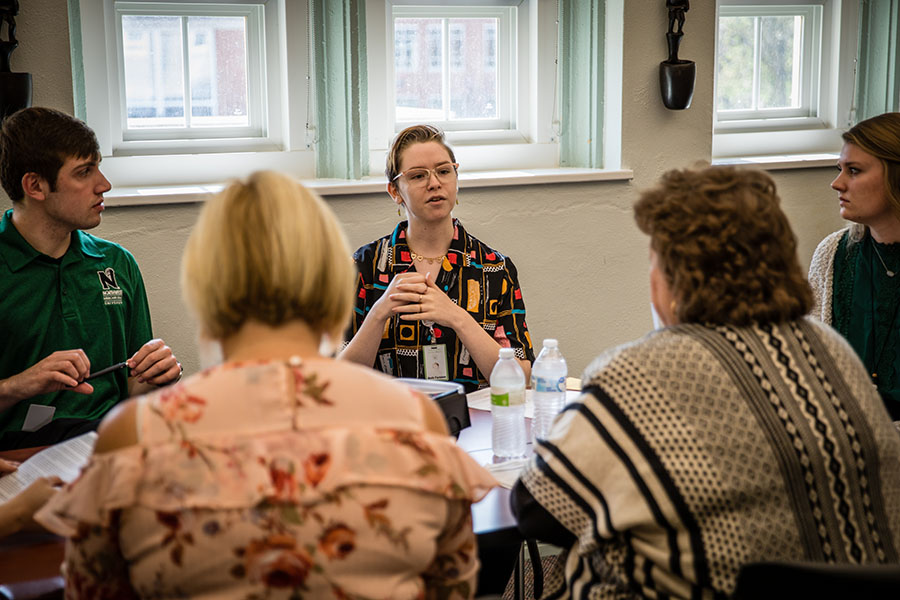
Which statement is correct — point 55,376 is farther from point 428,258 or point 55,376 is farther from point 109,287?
point 428,258

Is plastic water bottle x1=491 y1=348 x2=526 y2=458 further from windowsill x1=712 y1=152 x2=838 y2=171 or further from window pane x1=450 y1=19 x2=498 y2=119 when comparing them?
windowsill x1=712 y1=152 x2=838 y2=171

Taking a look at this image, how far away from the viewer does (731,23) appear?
413 centimetres

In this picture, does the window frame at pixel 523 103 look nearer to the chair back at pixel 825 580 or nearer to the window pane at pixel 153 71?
the window pane at pixel 153 71

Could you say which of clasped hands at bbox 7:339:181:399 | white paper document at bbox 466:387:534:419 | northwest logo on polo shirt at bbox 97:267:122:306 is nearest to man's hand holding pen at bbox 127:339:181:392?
clasped hands at bbox 7:339:181:399

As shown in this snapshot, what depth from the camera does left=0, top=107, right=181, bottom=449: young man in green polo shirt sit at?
2.34 metres

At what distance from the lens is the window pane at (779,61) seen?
4242 millimetres

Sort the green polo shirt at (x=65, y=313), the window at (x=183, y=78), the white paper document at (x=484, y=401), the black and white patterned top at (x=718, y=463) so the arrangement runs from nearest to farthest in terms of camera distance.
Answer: the black and white patterned top at (x=718, y=463) < the white paper document at (x=484, y=401) < the green polo shirt at (x=65, y=313) < the window at (x=183, y=78)

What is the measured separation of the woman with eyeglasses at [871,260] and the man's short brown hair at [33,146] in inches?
84.9

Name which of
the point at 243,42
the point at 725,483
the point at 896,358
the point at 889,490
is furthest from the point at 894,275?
the point at 243,42

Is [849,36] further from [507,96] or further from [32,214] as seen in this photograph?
[32,214]

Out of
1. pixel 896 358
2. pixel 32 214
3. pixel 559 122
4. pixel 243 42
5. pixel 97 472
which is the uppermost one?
pixel 243 42

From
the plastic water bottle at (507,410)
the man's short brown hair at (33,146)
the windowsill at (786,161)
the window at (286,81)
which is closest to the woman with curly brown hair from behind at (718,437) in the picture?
the plastic water bottle at (507,410)

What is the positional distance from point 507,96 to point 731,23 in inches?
44.9

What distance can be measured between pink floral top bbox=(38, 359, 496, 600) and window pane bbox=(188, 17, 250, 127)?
8.19 ft
